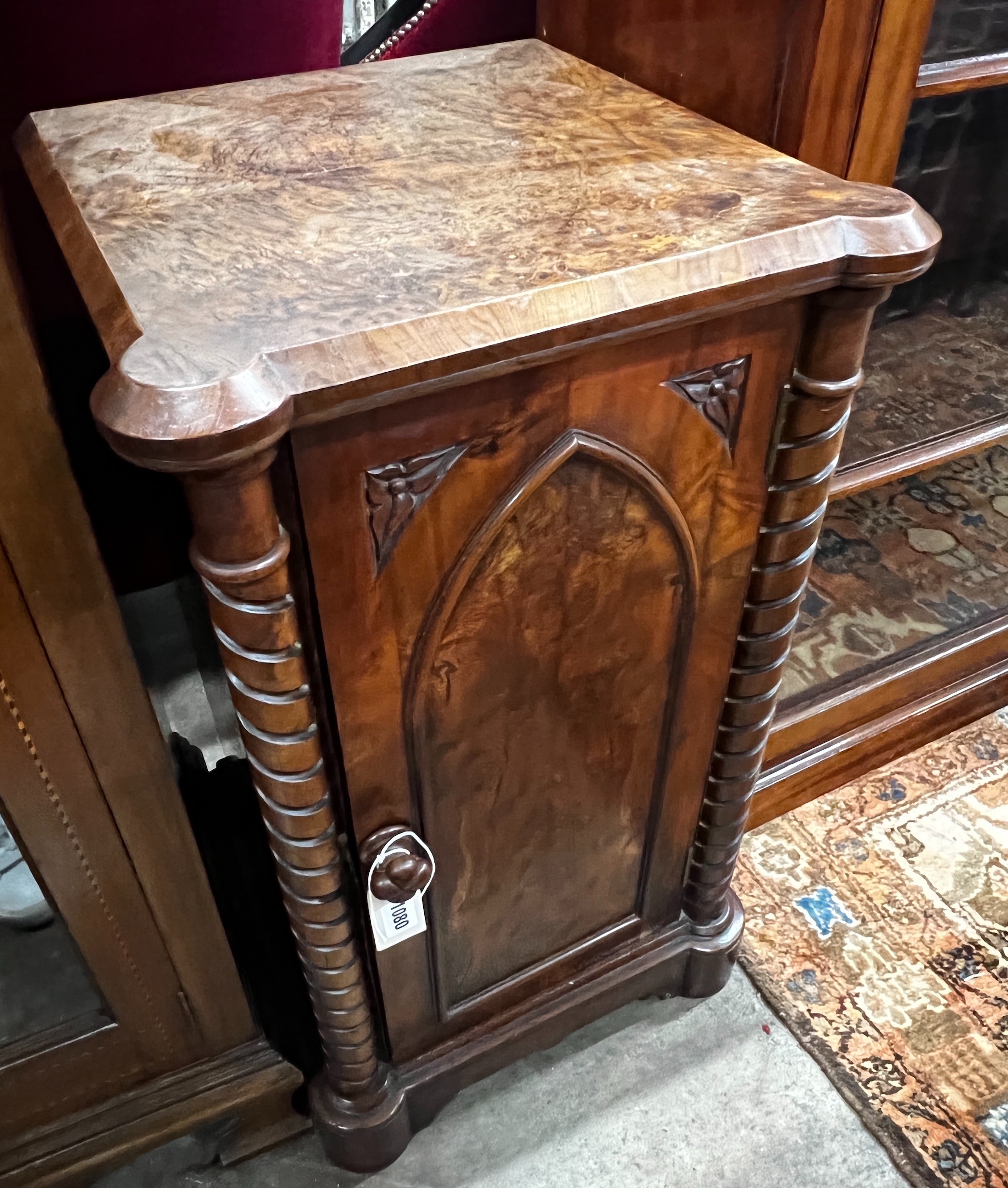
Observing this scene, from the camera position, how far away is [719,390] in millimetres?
635

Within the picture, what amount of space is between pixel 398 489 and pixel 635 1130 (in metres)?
0.80

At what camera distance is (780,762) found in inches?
50.3

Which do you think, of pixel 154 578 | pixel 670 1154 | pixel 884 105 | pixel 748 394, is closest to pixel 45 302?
pixel 154 578

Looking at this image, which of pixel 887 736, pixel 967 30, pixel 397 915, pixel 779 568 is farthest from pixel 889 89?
pixel 887 736

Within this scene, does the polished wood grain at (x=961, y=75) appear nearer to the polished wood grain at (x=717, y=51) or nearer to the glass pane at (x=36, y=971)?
the polished wood grain at (x=717, y=51)

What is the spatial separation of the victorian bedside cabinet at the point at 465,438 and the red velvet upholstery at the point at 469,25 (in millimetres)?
143

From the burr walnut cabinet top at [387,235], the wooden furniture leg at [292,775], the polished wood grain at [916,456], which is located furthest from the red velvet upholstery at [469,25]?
the wooden furniture leg at [292,775]

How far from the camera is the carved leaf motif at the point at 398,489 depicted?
0.56 m

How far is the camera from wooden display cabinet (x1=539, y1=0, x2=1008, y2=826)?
74 cm

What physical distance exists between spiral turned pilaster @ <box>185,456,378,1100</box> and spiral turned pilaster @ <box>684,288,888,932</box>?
0.36 meters

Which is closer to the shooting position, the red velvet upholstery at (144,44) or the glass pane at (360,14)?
the red velvet upholstery at (144,44)

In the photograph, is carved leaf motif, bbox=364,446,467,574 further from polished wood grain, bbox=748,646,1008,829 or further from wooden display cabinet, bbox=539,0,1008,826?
polished wood grain, bbox=748,646,1008,829

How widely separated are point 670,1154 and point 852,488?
2.36 feet

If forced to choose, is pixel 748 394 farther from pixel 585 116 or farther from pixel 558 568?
pixel 585 116
